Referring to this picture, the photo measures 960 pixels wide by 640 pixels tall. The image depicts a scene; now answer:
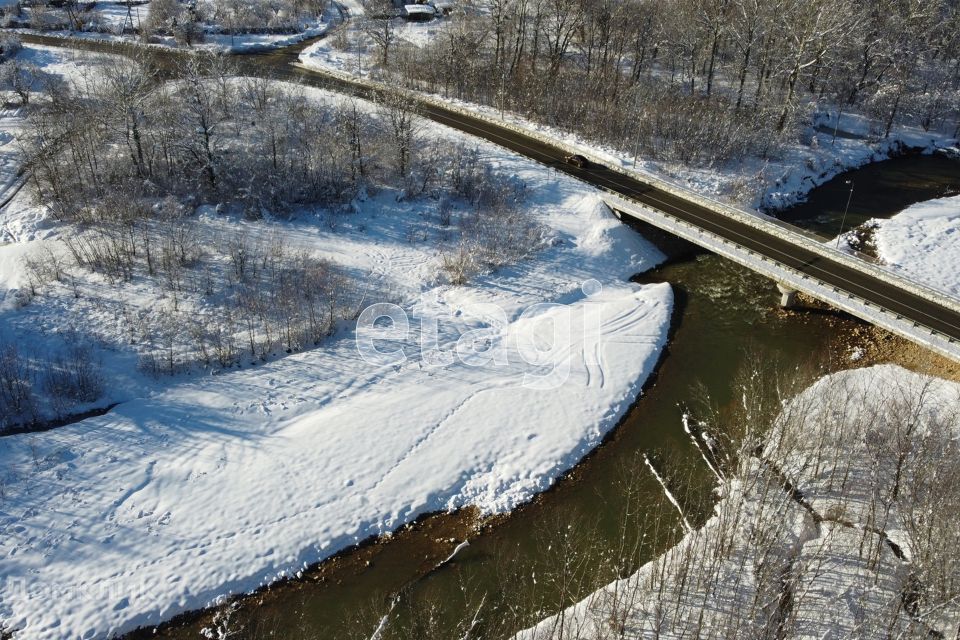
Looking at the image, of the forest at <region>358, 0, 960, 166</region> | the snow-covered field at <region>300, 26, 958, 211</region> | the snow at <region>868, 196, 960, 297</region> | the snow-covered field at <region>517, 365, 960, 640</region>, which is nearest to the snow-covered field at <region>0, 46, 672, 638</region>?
the snow-covered field at <region>517, 365, 960, 640</region>

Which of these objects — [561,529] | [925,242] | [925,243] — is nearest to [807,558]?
[561,529]

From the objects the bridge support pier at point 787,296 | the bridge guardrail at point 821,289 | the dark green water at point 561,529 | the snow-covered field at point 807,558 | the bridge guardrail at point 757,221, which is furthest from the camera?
the bridge support pier at point 787,296

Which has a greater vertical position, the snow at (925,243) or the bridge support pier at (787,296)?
the snow at (925,243)

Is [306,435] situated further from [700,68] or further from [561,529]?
[700,68]

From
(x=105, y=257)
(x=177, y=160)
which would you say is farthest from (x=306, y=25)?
(x=105, y=257)

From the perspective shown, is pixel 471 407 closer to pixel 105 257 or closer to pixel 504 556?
pixel 504 556

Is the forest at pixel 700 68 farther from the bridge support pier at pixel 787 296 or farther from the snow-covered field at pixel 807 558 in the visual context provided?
the snow-covered field at pixel 807 558

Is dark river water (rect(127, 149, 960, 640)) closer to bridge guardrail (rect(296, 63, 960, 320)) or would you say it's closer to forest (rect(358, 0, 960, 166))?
bridge guardrail (rect(296, 63, 960, 320))

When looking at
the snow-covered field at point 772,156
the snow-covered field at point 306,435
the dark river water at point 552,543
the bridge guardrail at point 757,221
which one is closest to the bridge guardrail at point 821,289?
the dark river water at point 552,543
